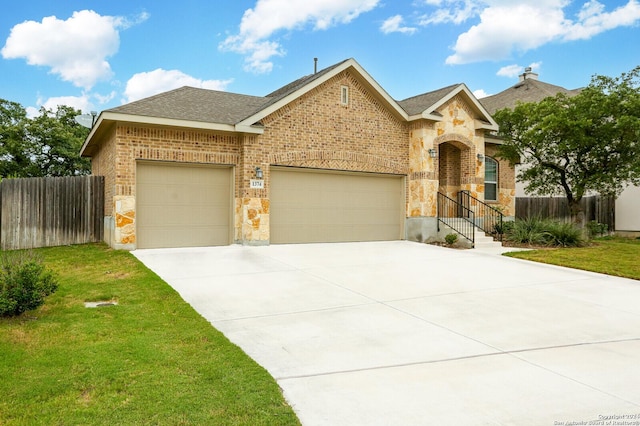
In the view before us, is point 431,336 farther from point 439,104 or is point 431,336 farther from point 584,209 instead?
point 584,209

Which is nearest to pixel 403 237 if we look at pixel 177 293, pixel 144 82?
pixel 177 293

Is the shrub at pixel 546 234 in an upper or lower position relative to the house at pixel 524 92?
lower

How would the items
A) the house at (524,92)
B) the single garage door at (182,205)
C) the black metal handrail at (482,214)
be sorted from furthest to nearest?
the house at (524,92) < the black metal handrail at (482,214) < the single garage door at (182,205)

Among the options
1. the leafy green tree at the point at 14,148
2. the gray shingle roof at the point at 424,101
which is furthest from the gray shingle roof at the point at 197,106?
the leafy green tree at the point at 14,148

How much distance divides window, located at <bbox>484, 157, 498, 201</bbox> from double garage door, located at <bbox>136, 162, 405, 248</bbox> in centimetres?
468

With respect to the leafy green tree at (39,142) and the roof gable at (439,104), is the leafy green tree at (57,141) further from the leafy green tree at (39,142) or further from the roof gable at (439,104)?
the roof gable at (439,104)

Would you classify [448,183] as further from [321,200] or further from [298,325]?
[298,325]

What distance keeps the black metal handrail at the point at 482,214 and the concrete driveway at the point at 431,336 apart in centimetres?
653

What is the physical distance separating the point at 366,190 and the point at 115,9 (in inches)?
443

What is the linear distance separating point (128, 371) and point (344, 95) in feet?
39.8

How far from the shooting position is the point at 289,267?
9320 mm

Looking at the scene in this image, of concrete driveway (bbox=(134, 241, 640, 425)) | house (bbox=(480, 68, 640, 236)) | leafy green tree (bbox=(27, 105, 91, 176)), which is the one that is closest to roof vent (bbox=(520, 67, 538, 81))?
house (bbox=(480, 68, 640, 236))

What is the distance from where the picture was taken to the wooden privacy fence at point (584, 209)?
19.5m

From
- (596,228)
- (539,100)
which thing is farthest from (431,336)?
(539,100)
